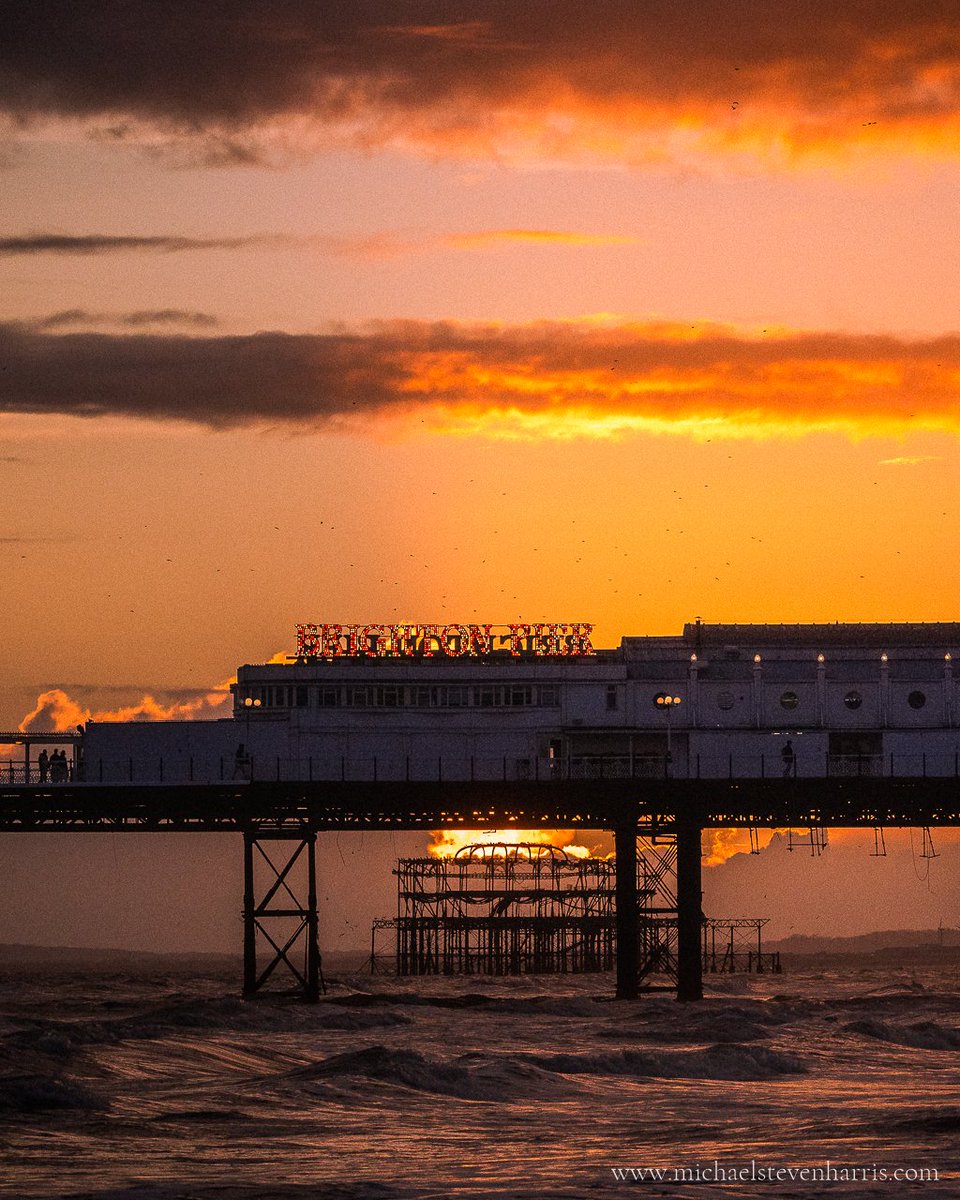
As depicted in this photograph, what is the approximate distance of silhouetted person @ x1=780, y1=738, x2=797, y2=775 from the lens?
8831 cm

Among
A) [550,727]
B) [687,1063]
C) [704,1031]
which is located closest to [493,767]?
[550,727]

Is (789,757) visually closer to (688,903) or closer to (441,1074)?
(688,903)

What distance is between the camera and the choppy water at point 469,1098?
43.1m

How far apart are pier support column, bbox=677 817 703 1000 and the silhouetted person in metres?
7.28

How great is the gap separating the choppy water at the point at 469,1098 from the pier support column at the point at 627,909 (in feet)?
3.47

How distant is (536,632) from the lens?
9181 cm

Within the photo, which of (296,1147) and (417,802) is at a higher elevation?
(417,802)

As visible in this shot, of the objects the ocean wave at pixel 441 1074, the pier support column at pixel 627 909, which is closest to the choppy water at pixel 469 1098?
the ocean wave at pixel 441 1074

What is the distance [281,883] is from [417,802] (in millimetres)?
7624

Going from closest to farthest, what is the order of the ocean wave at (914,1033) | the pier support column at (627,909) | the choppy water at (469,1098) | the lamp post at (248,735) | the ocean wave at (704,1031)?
1. the choppy water at (469,1098)
2. the ocean wave at (704,1031)
3. the ocean wave at (914,1033)
4. the pier support column at (627,909)
5. the lamp post at (248,735)

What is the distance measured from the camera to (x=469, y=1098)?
5694cm

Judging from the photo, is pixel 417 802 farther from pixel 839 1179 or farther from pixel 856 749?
pixel 839 1179

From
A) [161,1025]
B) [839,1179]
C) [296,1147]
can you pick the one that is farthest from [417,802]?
[839,1179]

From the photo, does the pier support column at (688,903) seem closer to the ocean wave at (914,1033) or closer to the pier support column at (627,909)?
the pier support column at (627,909)
